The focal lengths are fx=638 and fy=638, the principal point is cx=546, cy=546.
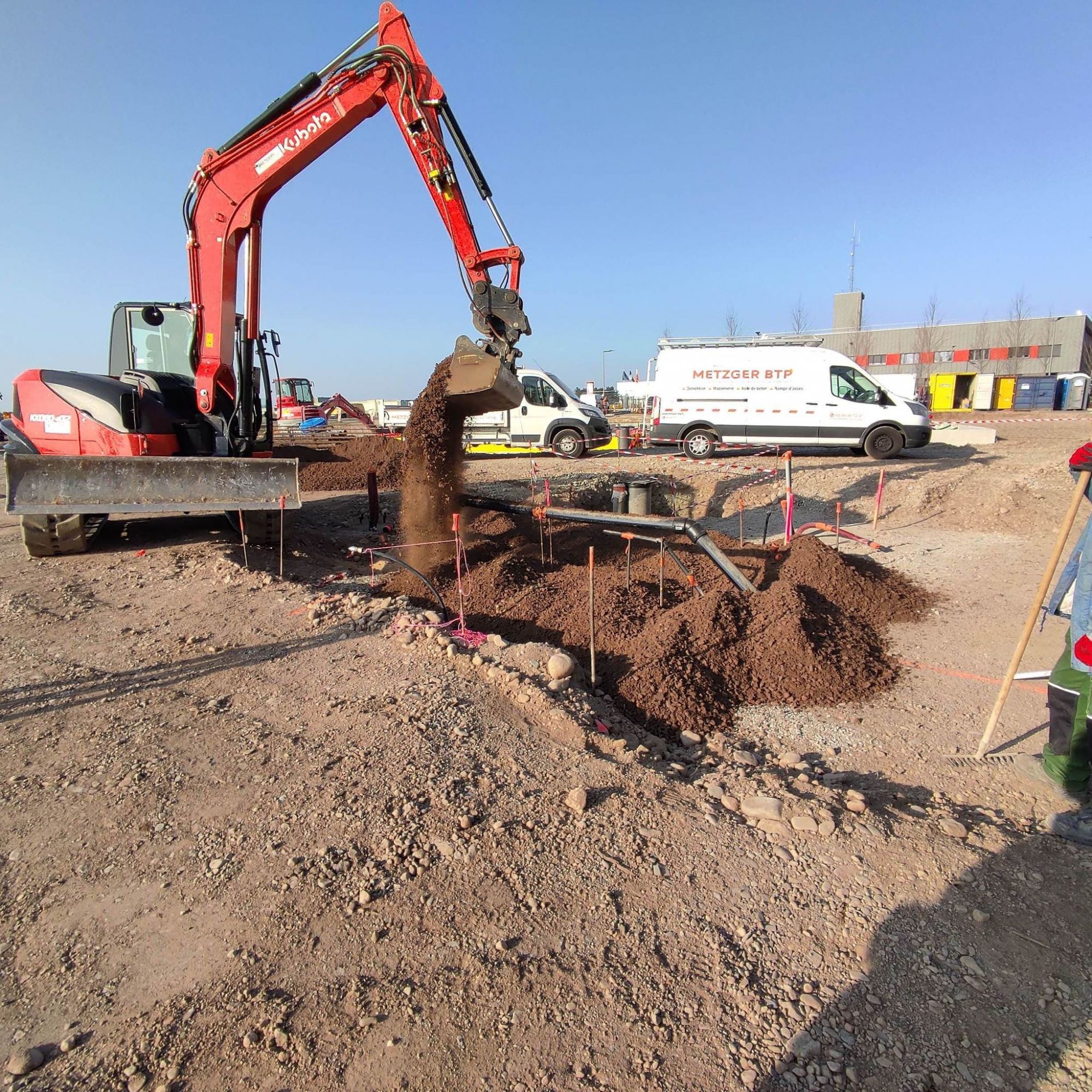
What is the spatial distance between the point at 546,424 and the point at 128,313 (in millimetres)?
10573

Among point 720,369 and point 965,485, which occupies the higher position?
point 720,369

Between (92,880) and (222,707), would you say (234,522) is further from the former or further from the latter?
(92,880)

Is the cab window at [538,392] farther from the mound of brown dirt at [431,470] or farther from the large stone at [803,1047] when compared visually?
the large stone at [803,1047]

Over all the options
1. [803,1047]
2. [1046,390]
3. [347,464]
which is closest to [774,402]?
[347,464]

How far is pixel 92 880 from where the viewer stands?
8.66 feet

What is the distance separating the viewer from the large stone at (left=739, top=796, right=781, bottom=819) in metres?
3.18

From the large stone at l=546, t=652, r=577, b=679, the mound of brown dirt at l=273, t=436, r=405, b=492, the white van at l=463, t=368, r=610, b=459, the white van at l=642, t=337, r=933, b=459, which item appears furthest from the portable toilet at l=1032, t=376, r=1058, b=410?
the large stone at l=546, t=652, r=577, b=679

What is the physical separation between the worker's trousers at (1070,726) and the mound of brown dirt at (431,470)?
5782mm

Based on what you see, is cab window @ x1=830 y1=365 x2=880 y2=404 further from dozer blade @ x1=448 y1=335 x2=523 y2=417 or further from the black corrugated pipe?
dozer blade @ x1=448 y1=335 x2=523 y2=417

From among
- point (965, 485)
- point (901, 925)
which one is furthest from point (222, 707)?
point (965, 485)

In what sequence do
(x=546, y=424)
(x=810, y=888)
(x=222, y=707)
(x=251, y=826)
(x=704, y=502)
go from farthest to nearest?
1. (x=546, y=424)
2. (x=704, y=502)
3. (x=222, y=707)
4. (x=251, y=826)
5. (x=810, y=888)

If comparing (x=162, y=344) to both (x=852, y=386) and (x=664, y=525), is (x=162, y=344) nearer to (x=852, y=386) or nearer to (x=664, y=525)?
(x=664, y=525)

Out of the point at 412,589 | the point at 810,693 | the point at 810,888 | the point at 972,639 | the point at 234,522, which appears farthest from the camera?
the point at 234,522

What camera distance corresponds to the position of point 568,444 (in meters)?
17.2
